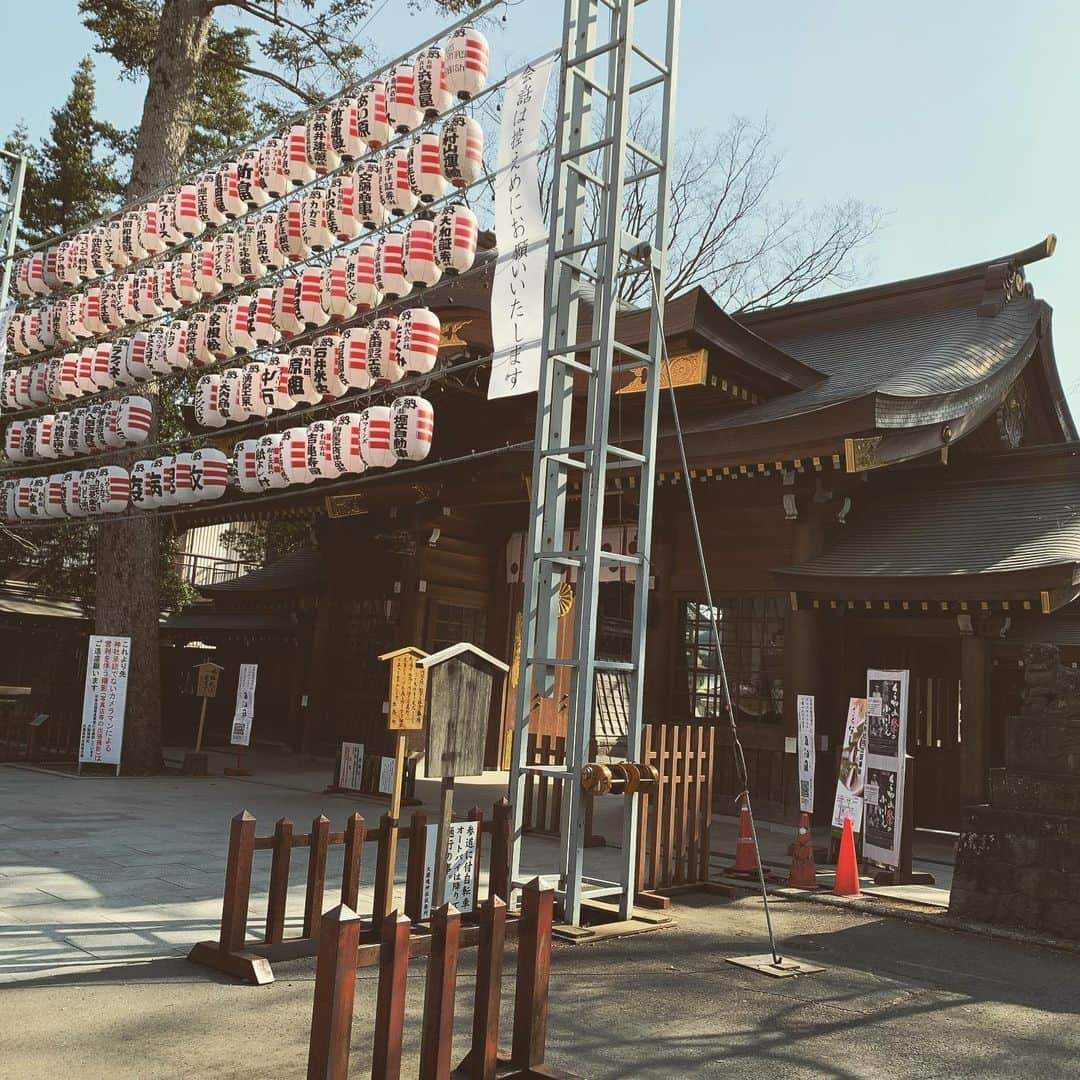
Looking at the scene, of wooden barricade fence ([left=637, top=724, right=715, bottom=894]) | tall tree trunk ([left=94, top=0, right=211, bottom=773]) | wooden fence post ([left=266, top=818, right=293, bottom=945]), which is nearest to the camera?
wooden fence post ([left=266, top=818, right=293, bottom=945])

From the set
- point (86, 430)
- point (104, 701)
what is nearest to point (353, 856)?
point (104, 701)

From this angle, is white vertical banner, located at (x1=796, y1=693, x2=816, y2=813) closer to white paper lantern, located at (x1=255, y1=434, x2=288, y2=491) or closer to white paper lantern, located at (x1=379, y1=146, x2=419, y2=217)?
white paper lantern, located at (x1=255, y1=434, x2=288, y2=491)

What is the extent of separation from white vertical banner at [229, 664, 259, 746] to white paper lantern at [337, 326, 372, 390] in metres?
6.33

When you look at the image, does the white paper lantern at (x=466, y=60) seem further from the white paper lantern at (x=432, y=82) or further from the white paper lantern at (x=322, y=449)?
the white paper lantern at (x=322, y=449)

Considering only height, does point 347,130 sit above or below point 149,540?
above

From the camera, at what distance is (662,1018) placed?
5215 mm

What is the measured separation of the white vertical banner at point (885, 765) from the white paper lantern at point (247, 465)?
7.27 meters

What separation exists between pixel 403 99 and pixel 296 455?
12.8 feet

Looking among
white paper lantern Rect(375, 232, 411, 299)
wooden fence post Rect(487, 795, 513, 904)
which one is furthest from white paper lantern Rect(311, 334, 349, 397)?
wooden fence post Rect(487, 795, 513, 904)

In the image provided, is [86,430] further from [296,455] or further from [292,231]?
[292,231]

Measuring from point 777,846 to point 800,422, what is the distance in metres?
4.79

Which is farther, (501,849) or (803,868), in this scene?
(803,868)

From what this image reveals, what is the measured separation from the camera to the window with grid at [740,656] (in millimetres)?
12734

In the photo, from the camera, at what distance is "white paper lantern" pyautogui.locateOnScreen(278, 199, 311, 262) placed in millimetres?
11158
